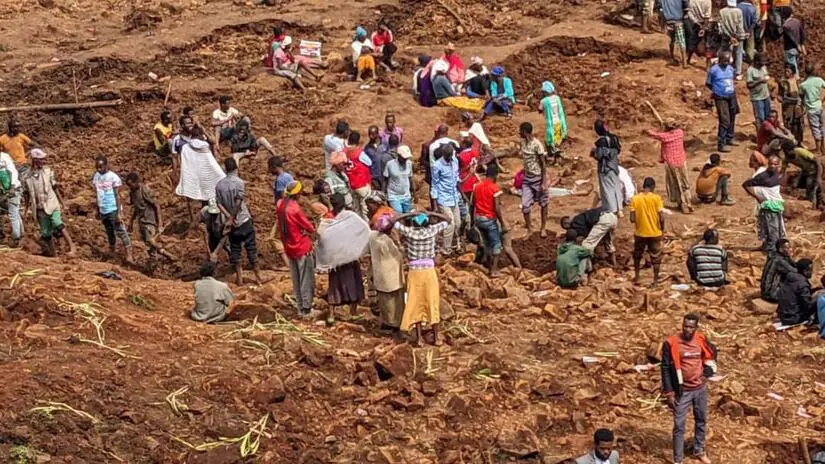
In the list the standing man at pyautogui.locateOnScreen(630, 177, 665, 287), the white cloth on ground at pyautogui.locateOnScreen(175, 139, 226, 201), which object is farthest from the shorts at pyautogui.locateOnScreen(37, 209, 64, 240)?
the standing man at pyautogui.locateOnScreen(630, 177, 665, 287)

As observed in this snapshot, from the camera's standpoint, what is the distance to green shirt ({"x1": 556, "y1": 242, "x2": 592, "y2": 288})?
48.9ft

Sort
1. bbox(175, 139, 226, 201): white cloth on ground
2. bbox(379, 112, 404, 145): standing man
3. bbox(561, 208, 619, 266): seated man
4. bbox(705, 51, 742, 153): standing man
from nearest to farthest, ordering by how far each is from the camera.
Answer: bbox(561, 208, 619, 266): seated man → bbox(175, 139, 226, 201): white cloth on ground → bbox(379, 112, 404, 145): standing man → bbox(705, 51, 742, 153): standing man

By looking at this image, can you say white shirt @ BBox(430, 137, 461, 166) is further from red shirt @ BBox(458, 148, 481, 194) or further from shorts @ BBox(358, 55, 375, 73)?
shorts @ BBox(358, 55, 375, 73)

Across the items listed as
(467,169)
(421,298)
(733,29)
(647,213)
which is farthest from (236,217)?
(733,29)

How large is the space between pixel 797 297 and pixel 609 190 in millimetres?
2930

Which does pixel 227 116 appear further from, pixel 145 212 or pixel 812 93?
pixel 812 93

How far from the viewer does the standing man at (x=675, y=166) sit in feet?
55.5

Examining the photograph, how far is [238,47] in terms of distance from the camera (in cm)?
2433

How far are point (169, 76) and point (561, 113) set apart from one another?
24.3ft

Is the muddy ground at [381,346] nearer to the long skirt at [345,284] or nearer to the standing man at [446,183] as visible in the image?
the long skirt at [345,284]

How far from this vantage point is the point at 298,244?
13336mm

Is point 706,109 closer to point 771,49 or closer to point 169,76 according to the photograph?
point 771,49

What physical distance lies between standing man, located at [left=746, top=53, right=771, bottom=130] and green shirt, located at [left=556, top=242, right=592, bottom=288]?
16.5 feet

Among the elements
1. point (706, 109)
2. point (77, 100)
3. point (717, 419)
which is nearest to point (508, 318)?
point (717, 419)
